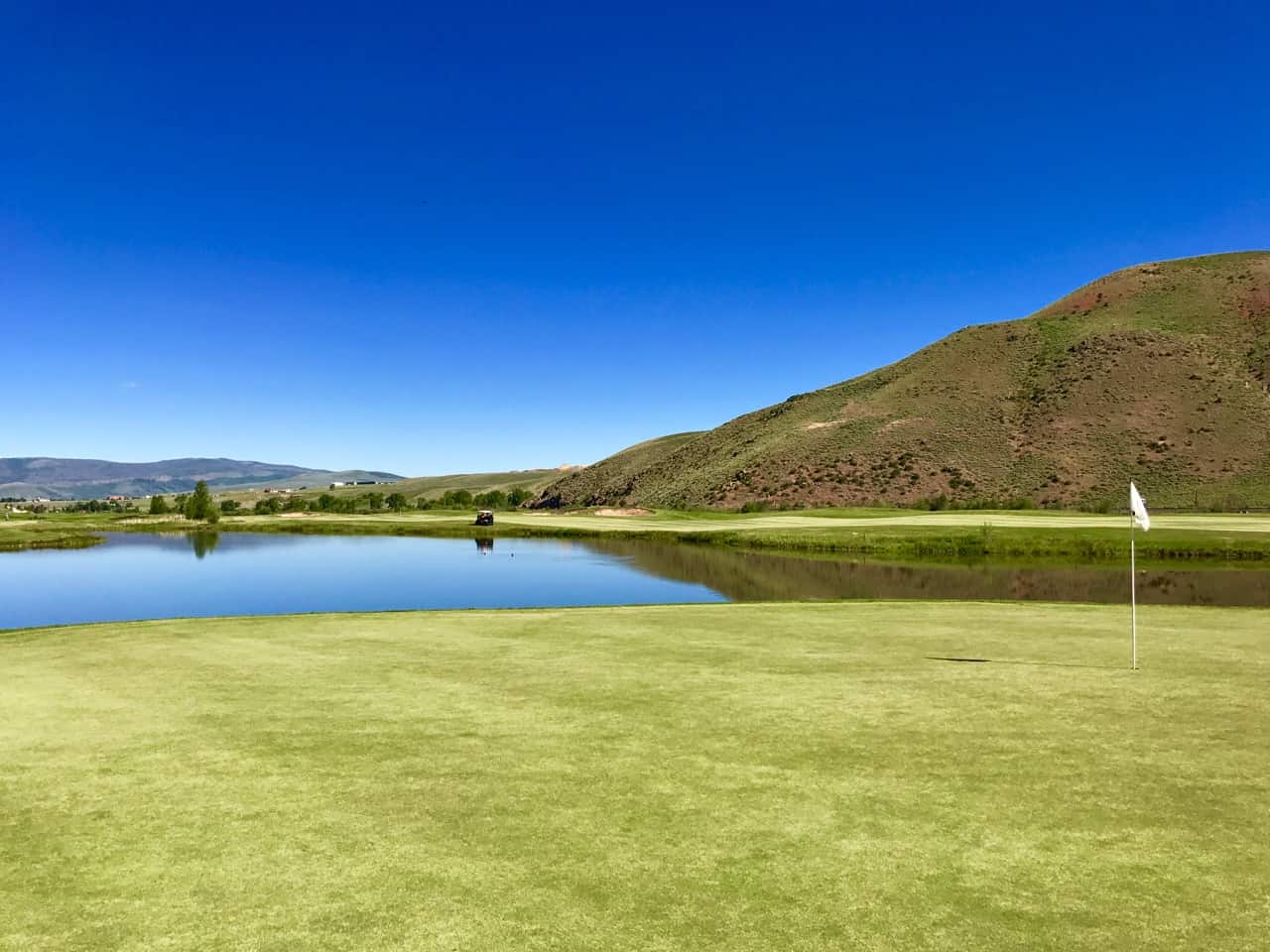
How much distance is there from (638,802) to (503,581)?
33.9 meters

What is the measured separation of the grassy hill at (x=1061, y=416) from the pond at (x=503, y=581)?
2262 inches

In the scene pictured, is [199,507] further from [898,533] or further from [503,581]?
[898,533]

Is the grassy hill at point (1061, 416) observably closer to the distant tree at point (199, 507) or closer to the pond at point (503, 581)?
the pond at point (503, 581)

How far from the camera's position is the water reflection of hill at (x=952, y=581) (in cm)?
3309

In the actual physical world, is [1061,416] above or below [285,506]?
above

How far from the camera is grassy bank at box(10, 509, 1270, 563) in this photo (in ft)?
159

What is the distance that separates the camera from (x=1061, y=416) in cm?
11312

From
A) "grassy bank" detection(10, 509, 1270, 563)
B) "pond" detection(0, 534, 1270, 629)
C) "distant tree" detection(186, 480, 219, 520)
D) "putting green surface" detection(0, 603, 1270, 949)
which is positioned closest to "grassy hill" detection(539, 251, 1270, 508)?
"grassy bank" detection(10, 509, 1270, 563)

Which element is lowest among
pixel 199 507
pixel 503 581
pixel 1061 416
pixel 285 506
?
pixel 503 581

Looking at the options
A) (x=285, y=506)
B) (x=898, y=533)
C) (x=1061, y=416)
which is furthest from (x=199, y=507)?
(x=1061, y=416)

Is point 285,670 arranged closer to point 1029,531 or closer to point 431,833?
point 431,833

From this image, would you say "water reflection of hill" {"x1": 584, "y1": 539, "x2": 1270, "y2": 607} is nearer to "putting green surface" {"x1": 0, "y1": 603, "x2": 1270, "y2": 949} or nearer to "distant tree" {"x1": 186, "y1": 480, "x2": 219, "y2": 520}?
"putting green surface" {"x1": 0, "y1": 603, "x2": 1270, "y2": 949}

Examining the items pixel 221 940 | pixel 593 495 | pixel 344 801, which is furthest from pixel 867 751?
pixel 593 495

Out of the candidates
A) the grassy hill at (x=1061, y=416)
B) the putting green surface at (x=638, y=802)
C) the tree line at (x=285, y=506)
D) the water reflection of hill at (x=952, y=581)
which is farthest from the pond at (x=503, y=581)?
the grassy hill at (x=1061, y=416)
